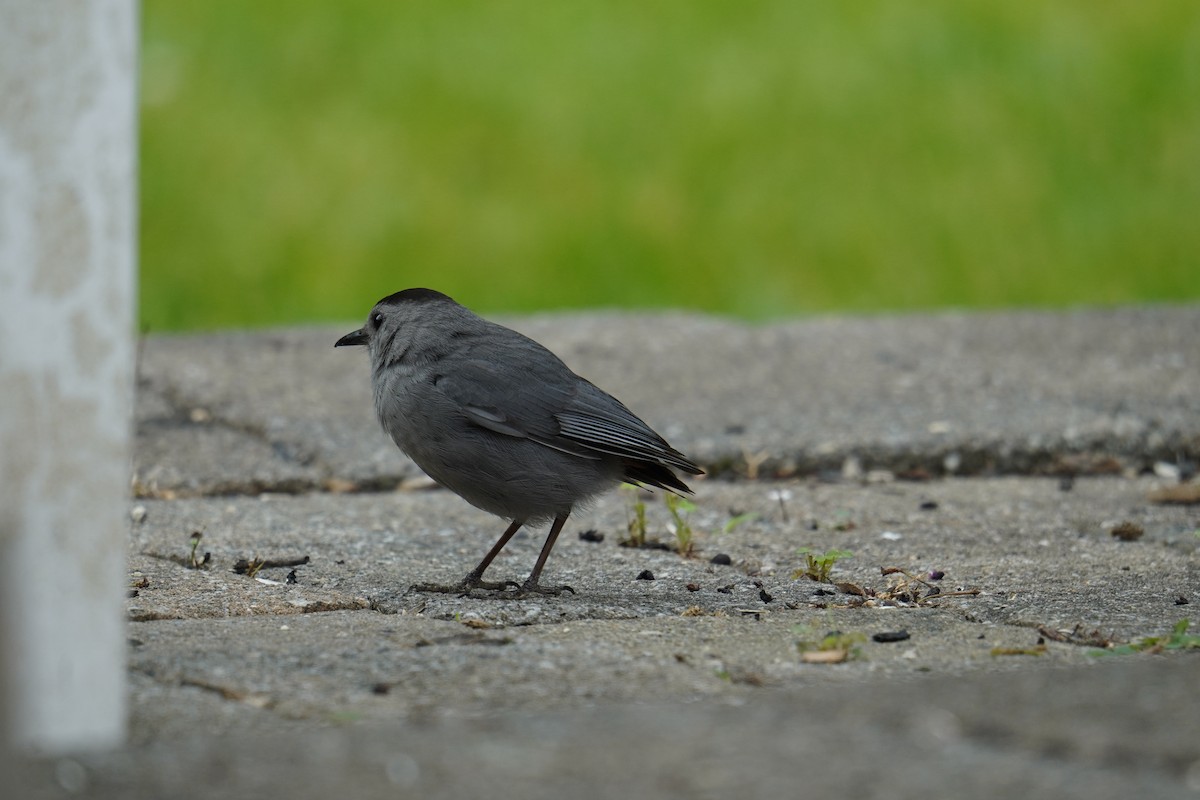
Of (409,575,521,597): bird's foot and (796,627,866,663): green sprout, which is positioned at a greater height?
(409,575,521,597): bird's foot

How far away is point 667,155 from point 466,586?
5195 millimetres

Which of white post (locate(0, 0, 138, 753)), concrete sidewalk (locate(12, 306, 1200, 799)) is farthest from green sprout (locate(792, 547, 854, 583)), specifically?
white post (locate(0, 0, 138, 753))

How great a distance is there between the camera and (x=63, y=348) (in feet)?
7.04

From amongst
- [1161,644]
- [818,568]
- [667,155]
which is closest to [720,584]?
[818,568]

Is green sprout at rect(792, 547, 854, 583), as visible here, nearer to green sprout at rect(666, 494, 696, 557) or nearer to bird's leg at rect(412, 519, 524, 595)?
green sprout at rect(666, 494, 696, 557)

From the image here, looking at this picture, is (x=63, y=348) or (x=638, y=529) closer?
(x=63, y=348)

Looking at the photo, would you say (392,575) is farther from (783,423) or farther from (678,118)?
(678,118)

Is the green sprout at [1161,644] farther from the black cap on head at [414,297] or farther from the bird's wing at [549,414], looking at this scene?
the black cap on head at [414,297]

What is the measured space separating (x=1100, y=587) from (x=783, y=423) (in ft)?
5.85

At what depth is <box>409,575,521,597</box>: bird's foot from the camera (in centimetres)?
356

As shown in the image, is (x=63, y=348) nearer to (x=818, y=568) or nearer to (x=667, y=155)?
(x=818, y=568)

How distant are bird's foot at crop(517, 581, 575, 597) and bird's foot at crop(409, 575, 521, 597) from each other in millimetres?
13

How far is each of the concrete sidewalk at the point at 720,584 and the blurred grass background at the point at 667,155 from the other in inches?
53.4

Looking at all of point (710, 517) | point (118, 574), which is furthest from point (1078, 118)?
point (118, 574)
